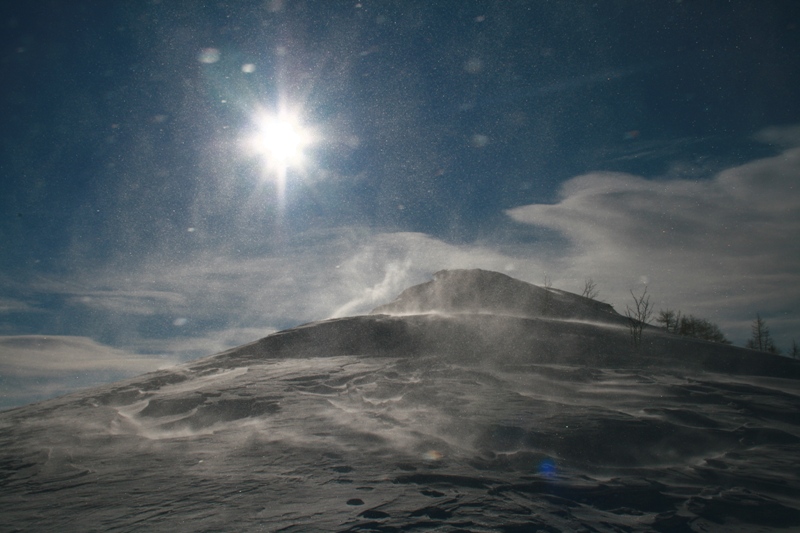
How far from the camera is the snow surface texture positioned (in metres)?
3.91

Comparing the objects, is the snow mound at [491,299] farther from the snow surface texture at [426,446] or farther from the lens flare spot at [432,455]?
the lens flare spot at [432,455]

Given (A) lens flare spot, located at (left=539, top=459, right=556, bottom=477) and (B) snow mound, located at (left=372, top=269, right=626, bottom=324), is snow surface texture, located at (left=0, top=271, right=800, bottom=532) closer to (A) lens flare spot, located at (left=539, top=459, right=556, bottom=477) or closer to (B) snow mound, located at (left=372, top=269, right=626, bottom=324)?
(A) lens flare spot, located at (left=539, top=459, right=556, bottom=477)

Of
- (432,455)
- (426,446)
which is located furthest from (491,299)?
(432,455)

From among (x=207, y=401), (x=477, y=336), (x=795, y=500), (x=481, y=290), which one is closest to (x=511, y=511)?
(x=795, y=500)

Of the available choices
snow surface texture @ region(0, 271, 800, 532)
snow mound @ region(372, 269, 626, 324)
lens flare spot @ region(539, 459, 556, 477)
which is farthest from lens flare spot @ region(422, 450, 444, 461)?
snow mound @ region(372, 269, 626, 324)

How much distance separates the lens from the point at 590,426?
6.18 meters

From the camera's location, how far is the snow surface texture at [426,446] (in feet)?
12.8

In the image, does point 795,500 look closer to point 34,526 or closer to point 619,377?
point 619,377

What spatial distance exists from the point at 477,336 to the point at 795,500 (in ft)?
30.0

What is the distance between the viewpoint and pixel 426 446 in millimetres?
5566

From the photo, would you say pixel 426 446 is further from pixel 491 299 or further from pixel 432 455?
pixel 491 299

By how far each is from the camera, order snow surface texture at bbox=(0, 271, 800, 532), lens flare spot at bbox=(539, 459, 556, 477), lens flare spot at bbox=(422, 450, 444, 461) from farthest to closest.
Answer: lens flare spot at bbox=(422, 450, 444, 461) < lens flare spot at bbox=(539, 459, 556, 477) < snow surface texture at bbox=(0, 271, 800, 532)

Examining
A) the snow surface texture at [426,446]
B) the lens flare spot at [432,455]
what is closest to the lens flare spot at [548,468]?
the snow surface texture at [426,446]

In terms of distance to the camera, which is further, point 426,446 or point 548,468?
point 426,446
